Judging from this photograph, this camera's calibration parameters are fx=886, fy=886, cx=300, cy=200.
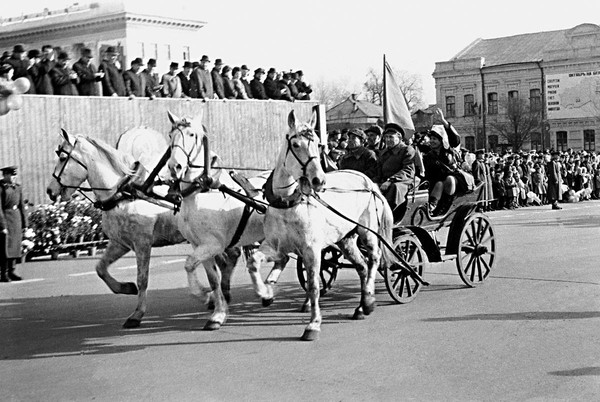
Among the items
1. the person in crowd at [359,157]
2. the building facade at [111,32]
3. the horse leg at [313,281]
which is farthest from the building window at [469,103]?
the horse leg at [313,281]

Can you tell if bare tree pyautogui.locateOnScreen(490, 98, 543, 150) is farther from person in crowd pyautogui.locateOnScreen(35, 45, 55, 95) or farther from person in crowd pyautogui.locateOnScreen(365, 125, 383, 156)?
person in crowd pyautogui.locateOnScreen(365, 125, 383, 156)

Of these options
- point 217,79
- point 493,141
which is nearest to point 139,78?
point 217,79

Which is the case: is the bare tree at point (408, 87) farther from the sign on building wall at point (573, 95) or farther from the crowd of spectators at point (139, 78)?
the crowd of spectators at point (139, 78)

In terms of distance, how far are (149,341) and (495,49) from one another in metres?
78.0

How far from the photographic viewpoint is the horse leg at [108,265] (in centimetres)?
1030

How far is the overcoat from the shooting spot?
1520cm

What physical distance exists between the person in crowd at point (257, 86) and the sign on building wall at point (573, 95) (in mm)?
51946

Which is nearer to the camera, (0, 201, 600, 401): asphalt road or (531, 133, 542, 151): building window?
(0, 201, 600, 401): asphalt road

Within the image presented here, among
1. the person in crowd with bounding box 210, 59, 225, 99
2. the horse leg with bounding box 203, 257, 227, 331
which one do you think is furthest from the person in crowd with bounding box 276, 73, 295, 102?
the horse leg with bounding box 203, 257, 227, 331

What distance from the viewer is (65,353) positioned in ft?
28.3

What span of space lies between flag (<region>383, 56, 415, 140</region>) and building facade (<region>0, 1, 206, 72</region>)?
5479cm

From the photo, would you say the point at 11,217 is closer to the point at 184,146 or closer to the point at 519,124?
the point at 184,146

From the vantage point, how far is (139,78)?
21484mm

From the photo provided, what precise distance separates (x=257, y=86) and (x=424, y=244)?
13682 millimetres
